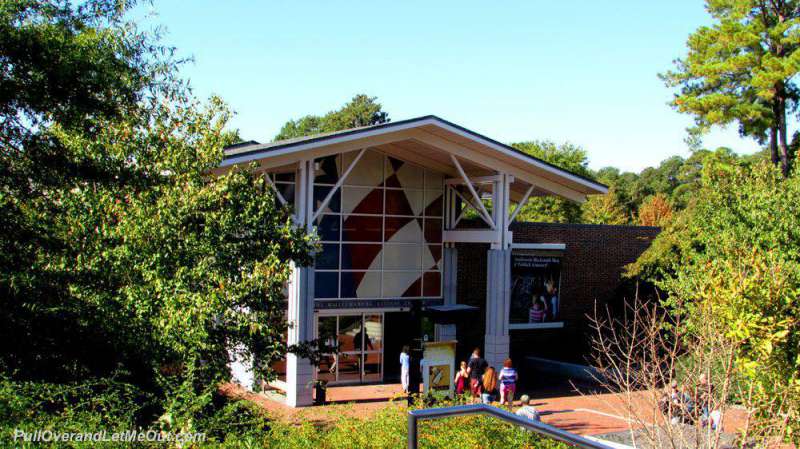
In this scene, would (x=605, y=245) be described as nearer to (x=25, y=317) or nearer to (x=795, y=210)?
(x=795, y=210)

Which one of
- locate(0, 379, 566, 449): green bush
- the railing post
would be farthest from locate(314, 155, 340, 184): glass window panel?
the railing post

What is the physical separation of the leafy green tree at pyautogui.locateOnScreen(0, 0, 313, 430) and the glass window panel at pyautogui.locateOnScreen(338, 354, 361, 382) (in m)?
10.8

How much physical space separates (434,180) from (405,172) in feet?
3.57

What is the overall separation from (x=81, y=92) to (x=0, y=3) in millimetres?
1497

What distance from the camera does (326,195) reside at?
A: 20.7 m

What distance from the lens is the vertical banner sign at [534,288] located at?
24.0m

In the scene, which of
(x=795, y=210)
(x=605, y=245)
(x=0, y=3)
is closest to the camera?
(x=0, y=3)

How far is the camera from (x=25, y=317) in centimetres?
1005

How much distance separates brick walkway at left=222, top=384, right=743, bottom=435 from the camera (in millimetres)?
16266

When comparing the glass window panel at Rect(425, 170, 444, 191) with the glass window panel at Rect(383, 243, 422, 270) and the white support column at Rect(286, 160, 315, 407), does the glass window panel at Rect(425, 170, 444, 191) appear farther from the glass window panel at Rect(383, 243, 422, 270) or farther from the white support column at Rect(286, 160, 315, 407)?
the white support column at Rect(286, 160, 315, 407)

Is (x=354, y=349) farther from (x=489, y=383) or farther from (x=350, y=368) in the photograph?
(x=489, y=383)

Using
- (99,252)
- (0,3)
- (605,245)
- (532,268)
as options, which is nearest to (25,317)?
(99,252)

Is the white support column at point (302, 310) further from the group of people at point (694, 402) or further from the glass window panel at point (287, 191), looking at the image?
the group of people at point (694, 402)

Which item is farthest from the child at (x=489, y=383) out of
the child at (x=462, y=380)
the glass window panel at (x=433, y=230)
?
the glass window panel at (x=433, y=230)
